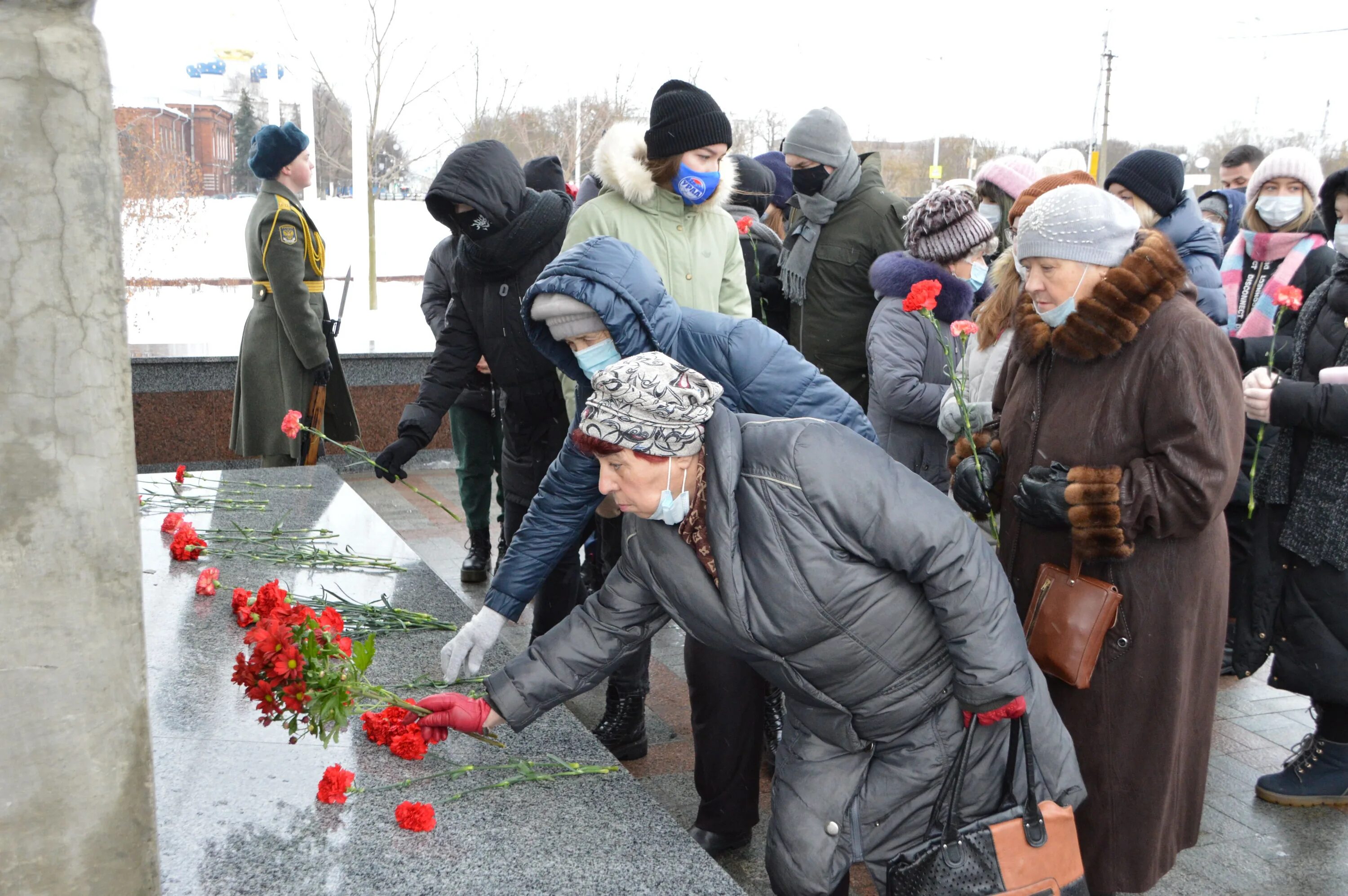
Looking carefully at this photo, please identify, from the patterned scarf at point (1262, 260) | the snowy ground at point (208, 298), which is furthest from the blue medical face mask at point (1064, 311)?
the snowy ground at point (208, 298)

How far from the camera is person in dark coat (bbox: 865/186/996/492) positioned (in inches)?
172

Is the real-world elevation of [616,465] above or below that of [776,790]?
above

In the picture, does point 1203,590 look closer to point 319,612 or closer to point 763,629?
point 763,629

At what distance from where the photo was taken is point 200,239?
10.7 meters

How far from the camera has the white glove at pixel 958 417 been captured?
11.7 feet

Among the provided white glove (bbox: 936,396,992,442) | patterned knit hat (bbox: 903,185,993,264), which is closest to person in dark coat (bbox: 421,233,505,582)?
patterned knit hat (bbox: 903,185,993,264)

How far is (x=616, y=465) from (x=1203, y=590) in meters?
1.53

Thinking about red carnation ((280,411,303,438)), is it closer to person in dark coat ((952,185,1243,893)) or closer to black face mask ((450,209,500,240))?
black face mask ((450,209,500,240))

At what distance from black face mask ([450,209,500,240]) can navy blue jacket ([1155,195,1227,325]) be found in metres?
2.62

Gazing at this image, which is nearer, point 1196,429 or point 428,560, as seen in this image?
point 1196,429

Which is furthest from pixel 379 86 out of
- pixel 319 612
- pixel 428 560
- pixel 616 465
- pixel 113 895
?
pixel 113 895

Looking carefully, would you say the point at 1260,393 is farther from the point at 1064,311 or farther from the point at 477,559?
the point at 477,559

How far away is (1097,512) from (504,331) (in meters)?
Answer: 2.26

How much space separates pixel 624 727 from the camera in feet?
12.9
